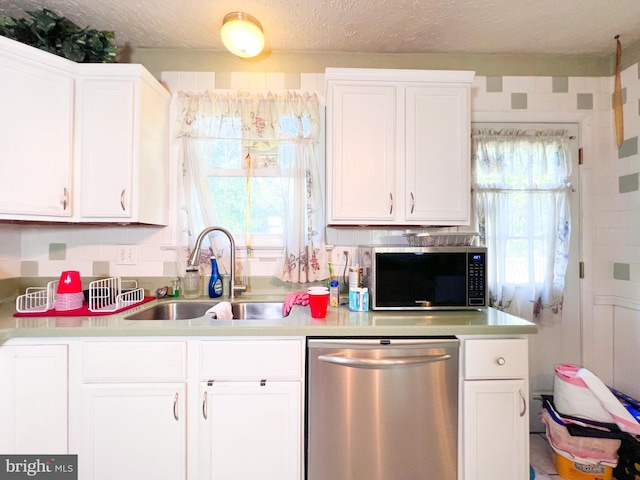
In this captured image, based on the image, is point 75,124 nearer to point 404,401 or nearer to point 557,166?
point 404,401

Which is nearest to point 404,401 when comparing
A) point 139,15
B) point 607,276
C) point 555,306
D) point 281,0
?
point 555,306

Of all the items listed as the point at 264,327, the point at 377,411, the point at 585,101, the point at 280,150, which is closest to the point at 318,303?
the point at 264,327

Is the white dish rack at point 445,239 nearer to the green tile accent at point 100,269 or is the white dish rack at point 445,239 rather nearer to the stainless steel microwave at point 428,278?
the stainless steel microwave at point 428,278

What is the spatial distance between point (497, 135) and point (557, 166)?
17.1 inches

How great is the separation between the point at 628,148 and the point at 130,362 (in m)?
3.01

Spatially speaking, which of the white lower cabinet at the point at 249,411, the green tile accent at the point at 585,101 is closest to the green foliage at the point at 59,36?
the white lower cabinet at the point at 249,411

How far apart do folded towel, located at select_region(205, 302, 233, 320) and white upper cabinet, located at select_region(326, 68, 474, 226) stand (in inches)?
29.6

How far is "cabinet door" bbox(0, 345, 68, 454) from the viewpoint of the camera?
1.26 meters

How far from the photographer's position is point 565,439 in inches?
63.3

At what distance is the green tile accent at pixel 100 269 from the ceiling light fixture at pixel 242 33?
1.54 metres

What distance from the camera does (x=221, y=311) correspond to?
1586 millimetres

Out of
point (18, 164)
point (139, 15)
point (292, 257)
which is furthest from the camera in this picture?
point (292, 257)

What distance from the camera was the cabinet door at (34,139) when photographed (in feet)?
4.66

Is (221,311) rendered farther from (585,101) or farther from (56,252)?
(585,101)
